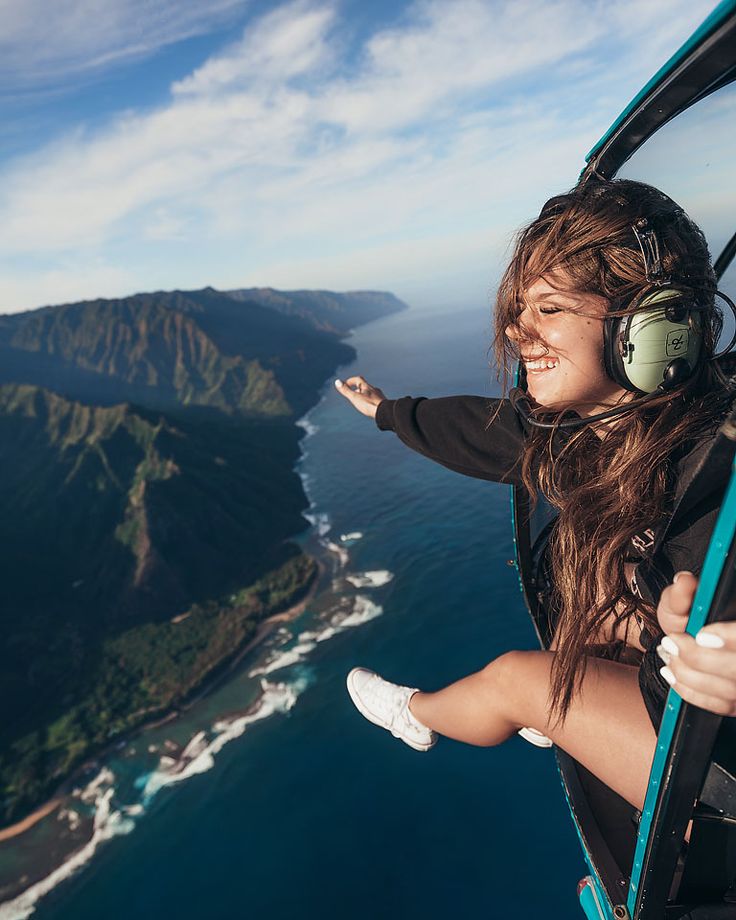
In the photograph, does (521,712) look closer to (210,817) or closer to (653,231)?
(653,231)

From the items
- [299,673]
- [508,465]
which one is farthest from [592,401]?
[299,673]

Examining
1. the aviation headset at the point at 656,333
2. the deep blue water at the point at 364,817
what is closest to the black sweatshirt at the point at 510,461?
the aviation headset at the point at 656,333

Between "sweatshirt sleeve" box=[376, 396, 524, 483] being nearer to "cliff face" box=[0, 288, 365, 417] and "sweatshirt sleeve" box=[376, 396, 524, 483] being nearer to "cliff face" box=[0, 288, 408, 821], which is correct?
"cliff face" box=[0, 288, 408, 821]

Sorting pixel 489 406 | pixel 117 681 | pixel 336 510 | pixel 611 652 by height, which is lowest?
pixel 117 681

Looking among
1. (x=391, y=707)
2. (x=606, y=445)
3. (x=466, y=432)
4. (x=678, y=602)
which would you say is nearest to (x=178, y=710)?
(x=391, y=707)

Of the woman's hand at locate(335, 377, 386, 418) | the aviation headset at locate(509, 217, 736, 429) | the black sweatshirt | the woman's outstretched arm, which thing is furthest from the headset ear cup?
the woman's hand at locate(335, 377, 386, 418)

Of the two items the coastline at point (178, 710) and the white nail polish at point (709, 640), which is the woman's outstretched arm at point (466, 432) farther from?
the coastline at point (178, 710)
